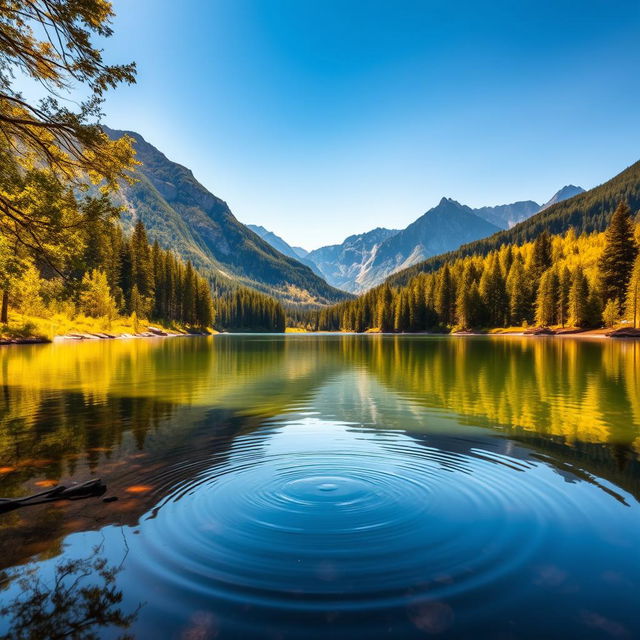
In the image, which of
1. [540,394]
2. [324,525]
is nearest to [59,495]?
[324,525]

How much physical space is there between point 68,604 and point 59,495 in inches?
148

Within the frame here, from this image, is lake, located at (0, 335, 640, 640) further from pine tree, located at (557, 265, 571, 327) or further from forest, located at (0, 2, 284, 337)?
pine tree, located at (557, 265, 571, 327)

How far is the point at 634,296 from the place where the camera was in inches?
3221

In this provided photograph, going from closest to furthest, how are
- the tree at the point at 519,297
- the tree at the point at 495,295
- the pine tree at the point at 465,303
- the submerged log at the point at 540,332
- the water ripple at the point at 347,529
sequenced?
the water ripple at the point at 347,529, the submerged log at the point at 540,332, the tree at the point at 519,297, the pine tree at the point at 465,303, the tree at the point at 495,295

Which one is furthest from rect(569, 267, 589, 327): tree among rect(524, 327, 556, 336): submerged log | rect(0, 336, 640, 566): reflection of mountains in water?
rect(0, 336, 640, 566): reflection of mountains in water

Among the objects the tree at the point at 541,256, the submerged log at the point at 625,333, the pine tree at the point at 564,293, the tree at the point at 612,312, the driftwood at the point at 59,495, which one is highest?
the tree at the point at 541,256

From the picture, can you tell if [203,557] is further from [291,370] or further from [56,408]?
[291,370]

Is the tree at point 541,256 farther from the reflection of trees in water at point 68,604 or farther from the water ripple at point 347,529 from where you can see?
the reflection of trees in water at point 68,604

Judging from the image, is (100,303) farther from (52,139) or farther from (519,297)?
(519,297)

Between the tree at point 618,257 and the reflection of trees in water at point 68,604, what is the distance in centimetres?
11582

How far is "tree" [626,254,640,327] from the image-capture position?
80.6 metres

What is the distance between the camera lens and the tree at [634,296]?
8062 cm

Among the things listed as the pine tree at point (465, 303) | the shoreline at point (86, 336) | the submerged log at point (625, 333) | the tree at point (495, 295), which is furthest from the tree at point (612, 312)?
the shoreline at point (86, 336)

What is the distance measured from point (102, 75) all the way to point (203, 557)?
1562 centimetres
